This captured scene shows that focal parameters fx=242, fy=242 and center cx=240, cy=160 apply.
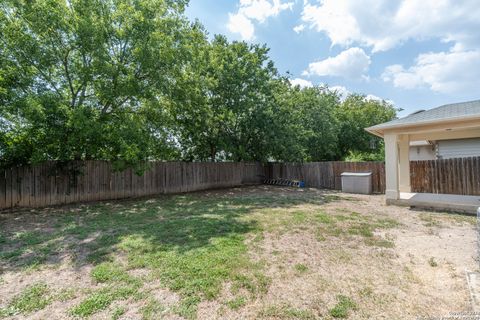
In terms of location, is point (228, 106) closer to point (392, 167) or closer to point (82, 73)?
point (82, 73)

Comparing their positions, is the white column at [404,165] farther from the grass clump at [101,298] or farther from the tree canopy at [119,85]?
the grass clump at [101,298]

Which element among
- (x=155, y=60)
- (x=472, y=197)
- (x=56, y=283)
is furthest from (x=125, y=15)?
(x=472, y=197)

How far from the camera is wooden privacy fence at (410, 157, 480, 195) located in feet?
26.6

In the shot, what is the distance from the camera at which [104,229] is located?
17.5 feet

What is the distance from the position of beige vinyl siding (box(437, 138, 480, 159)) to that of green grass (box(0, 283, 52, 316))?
15.4 metres

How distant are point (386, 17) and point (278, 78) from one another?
8.28m

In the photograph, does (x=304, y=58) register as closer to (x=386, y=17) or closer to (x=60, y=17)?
(x=386, y=17)

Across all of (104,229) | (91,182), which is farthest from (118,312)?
(91,182)

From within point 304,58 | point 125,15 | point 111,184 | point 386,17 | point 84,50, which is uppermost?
point 304,58

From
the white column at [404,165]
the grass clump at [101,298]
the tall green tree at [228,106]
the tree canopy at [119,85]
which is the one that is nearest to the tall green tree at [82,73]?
the tree canopy at [119,85]

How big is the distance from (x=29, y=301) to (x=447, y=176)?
11.4m

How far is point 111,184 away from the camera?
9.50 m

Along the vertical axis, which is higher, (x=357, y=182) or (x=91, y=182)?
(x=91, y=182)

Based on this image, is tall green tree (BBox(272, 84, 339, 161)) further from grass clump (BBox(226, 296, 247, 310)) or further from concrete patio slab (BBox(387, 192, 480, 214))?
grass clump (BBox(226, 296, 247, 310))
